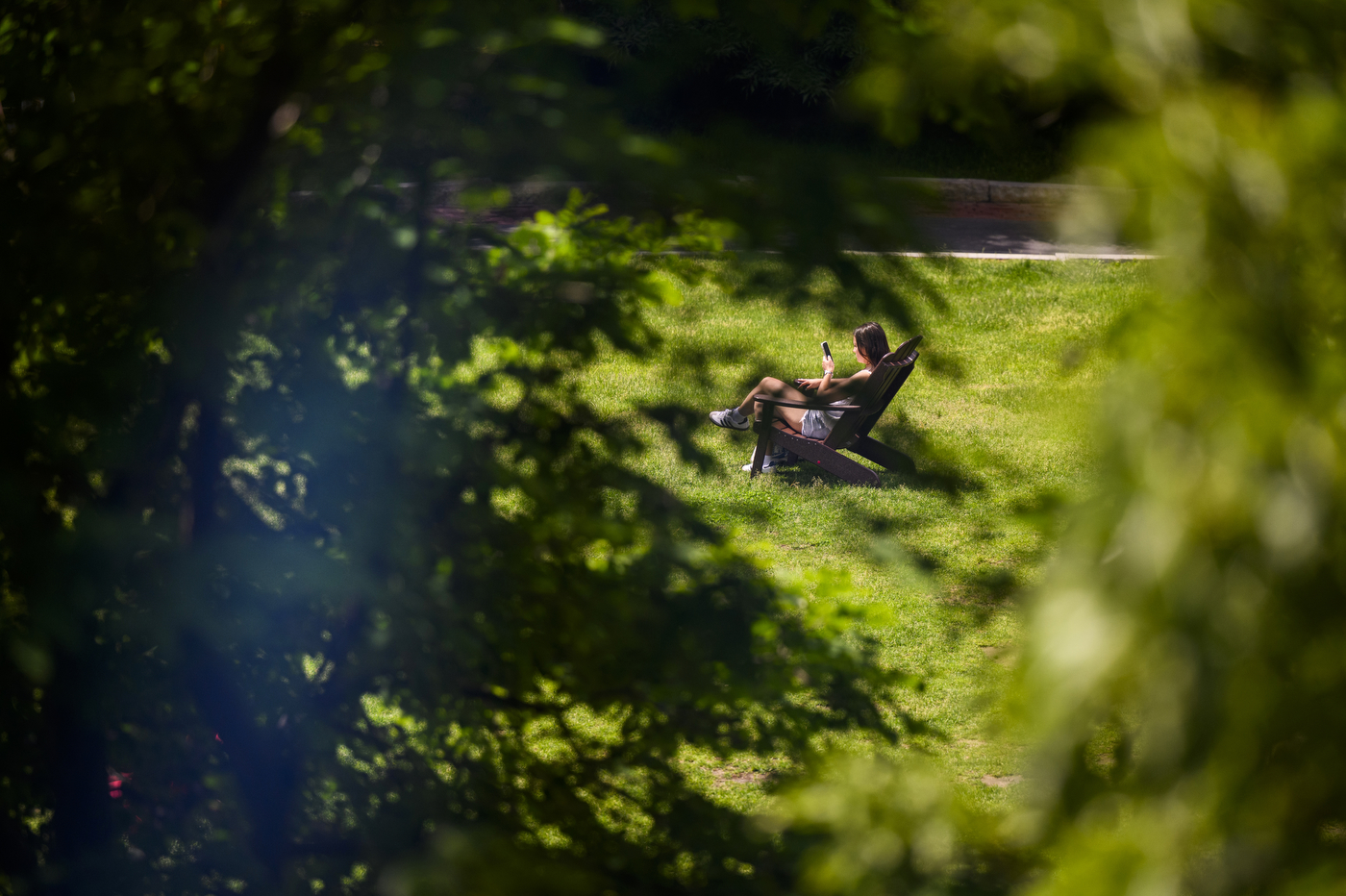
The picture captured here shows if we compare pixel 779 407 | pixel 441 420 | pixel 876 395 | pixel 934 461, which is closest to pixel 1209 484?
pixel 934 461

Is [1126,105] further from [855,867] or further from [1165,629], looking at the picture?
[855,867]

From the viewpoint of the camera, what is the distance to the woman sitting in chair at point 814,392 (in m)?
7.81

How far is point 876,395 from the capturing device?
7.76m

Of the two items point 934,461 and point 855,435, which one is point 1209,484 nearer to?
point 934,461

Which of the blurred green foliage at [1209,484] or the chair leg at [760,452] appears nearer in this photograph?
the blurred green foliage at [1209,484]

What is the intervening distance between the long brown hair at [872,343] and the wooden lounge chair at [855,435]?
0.17 m

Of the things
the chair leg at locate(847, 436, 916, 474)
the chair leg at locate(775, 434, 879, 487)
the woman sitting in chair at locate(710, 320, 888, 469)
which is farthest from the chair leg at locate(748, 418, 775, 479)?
the chair leg at locate(847, 436, 916, 474)

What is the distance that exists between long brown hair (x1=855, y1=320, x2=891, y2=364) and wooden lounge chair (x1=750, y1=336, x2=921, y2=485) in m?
0.17

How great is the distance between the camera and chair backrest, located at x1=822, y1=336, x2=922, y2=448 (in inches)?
297

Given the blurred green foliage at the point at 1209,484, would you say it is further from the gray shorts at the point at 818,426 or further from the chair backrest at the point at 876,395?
A: the gray shorts at the point at 818,426

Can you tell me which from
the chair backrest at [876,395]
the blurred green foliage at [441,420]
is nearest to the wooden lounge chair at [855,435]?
the chair backrest at [876,395]

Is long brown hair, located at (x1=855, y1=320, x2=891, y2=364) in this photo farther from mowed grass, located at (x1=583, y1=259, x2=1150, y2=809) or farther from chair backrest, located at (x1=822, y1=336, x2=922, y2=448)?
mowed grass, located at (x1=583, y1=259, x2=1150, y2=809)

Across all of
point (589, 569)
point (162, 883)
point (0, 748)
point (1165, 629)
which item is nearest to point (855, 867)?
point (1165, 629)

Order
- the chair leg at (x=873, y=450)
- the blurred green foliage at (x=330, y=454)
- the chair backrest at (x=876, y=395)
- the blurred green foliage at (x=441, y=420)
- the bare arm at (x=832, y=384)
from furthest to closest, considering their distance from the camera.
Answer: the chair leg at (x=873, y=450)
the chair backrest at (x=876, y=395)
the bare arm at (x=832, y=384)
the blurred green foliage at (x=330, y=454)
the blurred green foliage at (x=441, y=420)
